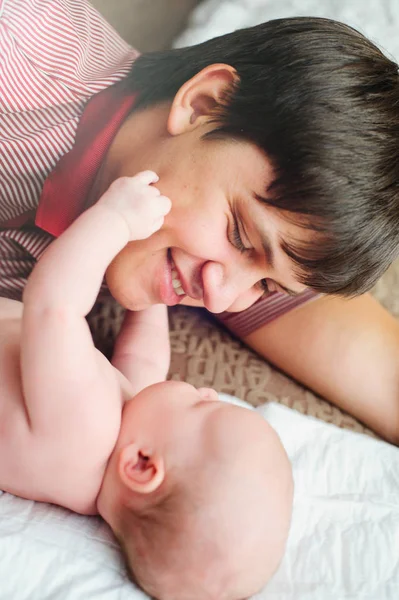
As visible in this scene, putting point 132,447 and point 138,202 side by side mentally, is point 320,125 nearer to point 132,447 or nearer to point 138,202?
point 138,202

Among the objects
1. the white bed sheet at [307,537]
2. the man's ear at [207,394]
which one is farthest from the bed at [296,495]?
the man's ear at [207,394]

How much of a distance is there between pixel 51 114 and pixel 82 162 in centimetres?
4

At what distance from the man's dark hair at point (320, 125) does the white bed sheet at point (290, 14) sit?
0.13 metres

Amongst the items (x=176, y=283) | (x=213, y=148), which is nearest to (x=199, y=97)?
(x=213, y=148)

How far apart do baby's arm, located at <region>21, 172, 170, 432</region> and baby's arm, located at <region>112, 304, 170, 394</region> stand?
134 millimetres

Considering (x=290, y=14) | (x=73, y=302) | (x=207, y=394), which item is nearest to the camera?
(x=73, y=302)

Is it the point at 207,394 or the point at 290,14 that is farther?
the point at 290,14

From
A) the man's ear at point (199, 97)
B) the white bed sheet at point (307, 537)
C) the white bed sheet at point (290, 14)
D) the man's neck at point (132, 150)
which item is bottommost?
the white bed sheet at point (307, 537)

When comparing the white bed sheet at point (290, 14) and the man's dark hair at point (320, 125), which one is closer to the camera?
the man's dark hair at point (320, 125)

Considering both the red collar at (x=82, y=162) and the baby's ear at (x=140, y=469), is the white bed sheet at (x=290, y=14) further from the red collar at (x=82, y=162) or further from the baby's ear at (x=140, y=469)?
the baby's ear at (x=140, y=469)

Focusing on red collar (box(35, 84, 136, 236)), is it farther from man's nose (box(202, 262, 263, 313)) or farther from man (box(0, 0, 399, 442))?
man's nose (box(202, 262, 263, 313))

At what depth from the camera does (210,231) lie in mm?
475

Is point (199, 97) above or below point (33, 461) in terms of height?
above

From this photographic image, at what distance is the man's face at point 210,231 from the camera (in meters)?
0.46
